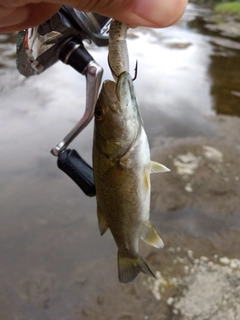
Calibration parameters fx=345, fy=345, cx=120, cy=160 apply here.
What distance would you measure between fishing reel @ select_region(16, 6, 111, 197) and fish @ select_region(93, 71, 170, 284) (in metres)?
0.24

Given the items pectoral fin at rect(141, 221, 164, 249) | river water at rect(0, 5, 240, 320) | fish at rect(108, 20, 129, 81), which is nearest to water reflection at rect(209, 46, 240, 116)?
river water at rect(0, 5, 240, 320)

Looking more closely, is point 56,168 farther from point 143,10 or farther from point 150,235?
point 143,10

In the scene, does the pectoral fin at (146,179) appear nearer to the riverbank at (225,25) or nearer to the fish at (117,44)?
the fish at (117,44)

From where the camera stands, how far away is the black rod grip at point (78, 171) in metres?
1.58

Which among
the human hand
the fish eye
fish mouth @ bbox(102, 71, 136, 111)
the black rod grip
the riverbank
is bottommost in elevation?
the riverbank

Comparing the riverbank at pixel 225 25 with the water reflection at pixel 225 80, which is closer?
the water reflection at pixel 225 80

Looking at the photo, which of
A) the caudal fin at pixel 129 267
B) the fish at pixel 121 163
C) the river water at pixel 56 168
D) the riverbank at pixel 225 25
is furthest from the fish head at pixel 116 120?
the riverbank at pixel 225 25

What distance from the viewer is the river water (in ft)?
8.08

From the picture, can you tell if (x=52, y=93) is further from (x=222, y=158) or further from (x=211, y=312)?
(x=211, y=312)

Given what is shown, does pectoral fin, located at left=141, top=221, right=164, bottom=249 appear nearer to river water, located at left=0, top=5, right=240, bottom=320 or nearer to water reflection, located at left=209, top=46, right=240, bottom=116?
river water, located at left=0, top=5, right=240, bottom=320

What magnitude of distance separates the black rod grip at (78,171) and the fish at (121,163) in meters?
0.19

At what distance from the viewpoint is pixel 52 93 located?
Result: 501 cm

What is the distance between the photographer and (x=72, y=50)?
1.80 m

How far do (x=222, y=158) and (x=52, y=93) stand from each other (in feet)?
8.61
